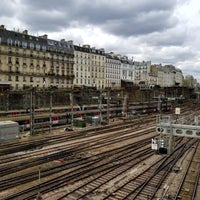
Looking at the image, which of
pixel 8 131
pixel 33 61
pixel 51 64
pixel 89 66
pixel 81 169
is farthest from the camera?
pixel 89 66

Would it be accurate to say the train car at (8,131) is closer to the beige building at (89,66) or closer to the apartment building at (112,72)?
the beige building at (89,66)

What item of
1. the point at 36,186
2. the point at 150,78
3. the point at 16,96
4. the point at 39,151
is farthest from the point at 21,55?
the point at 150,78

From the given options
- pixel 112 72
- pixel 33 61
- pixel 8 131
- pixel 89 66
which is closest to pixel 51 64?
pixel 33 61

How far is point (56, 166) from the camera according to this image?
2420 centimetres

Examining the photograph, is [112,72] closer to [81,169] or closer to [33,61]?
[33,61]

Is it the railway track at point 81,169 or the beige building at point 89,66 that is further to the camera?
the beige building at point 89,66

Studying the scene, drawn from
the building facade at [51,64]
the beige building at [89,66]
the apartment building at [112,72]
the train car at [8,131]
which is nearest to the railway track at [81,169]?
the train car at [8,131]

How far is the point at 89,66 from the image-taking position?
95.8 metres

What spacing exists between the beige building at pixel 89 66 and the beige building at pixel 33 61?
4532 millimetres

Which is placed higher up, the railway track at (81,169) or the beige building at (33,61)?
the beige building at (33,61)

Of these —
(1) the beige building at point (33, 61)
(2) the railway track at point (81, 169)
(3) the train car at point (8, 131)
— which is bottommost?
(2) the railway track at point (81, 169)

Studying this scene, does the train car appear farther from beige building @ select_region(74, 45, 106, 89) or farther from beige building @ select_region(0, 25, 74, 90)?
beige building @ select_region(74, 45, 106, 89)

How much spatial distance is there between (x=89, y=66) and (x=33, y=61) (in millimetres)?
27819

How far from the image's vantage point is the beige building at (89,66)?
90.8 m
